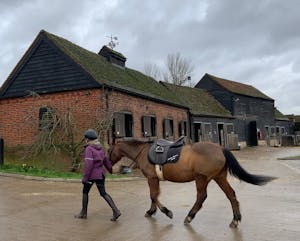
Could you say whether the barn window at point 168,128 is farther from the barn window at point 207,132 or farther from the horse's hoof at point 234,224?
the horse's hoof at point 234,224

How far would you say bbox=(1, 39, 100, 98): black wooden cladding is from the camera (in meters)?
16.5

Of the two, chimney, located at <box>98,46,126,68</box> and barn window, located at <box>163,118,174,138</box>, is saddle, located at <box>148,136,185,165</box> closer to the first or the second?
barn window, located at <box>163,118,174,138</box>

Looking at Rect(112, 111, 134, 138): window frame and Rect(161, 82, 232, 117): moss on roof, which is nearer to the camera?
Rect(112, 111, 134, 138): window frame

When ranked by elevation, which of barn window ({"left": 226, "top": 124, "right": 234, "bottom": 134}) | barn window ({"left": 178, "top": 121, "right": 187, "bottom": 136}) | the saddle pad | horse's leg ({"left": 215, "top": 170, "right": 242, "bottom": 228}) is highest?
barn window ({"left": 226, "top": 124, "right": 234, "bottom": 134})

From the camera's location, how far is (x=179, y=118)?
82.6 ft

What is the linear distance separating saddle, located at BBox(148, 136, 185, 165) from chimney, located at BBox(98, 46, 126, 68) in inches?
623

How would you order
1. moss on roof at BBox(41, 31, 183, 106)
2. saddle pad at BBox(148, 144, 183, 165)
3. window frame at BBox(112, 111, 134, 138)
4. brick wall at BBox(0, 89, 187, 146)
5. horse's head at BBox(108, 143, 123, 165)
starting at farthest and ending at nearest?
moss on roof at BBox(41, 31, 183, 106)
window frame at BBox(112, 111, 134, 138)
brick wall at BBox(0, 89, 187, 146)
horse's head at BBox(108, 143, 123, 165)
saddle pad at BBox(148, 144, 183, 165)

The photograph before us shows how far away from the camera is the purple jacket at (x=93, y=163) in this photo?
6879 mm

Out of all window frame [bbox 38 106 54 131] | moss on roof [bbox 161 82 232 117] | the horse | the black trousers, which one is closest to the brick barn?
window frame [bbox 38 106 54 131]

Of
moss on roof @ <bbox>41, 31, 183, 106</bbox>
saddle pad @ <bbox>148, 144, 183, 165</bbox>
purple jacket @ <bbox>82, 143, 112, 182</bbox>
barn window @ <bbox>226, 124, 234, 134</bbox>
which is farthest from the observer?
barn window @ <bbox>226, 124, 234, 134</bbox>

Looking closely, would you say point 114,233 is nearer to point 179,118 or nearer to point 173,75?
point 179,118

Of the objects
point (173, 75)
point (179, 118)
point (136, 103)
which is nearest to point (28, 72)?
point (136, 103)

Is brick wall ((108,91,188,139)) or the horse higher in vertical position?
brick wall ((108,91,188,139))

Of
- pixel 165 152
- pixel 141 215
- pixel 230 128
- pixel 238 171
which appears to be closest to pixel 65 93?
pixel 141 215
